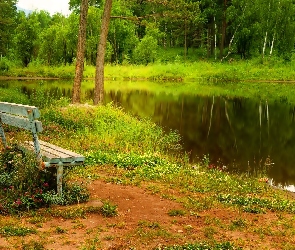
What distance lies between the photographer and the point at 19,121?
7375mm

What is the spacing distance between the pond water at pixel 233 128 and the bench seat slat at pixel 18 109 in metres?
8.28

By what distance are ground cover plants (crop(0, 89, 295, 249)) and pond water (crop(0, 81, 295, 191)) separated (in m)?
1.84

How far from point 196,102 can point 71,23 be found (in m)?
41.1

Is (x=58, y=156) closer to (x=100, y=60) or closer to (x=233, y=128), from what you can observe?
(x=100, y=60)

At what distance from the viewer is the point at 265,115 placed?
2664cm

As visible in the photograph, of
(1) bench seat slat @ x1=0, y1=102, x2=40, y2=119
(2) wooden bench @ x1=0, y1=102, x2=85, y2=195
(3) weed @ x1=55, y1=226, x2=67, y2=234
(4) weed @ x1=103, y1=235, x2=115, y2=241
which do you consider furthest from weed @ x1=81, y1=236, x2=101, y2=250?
(1) bench seat slat @ x1=0, y1=102, x2=40, y2=119

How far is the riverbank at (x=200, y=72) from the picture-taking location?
2254 inches

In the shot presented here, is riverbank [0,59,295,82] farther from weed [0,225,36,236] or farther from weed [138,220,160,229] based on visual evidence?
weed [0,225,36,236]

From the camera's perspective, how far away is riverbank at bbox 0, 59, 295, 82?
57.2 m

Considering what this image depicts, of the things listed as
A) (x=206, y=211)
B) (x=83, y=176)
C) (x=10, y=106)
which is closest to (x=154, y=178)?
→ (x=83, y=176)

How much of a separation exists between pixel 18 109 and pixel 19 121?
0.24m

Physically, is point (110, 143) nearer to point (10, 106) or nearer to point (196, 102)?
point (10, 106)

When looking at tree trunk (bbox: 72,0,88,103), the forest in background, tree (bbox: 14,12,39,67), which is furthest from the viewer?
tree (bbox: 14,12,39,67)

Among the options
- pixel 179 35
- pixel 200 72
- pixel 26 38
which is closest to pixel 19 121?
pixel 200 72
